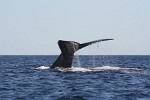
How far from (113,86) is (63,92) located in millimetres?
3305

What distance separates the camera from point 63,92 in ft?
55.7

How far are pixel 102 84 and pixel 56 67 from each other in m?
7.14

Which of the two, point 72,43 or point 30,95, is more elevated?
point 72,43

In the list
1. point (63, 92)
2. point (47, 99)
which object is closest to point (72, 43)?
point (63, 92)

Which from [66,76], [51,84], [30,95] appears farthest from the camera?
[66,76]

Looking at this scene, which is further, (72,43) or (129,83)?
(72,43)

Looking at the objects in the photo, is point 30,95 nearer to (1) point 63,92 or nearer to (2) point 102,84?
(1) point 63,92

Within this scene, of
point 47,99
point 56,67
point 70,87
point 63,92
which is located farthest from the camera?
point 56,67

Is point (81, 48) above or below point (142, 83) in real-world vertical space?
above

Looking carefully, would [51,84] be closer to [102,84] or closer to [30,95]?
[102,84]

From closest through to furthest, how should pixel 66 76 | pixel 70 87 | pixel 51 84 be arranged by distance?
pixel 70 87, pixel 51 84, pixel 66 76

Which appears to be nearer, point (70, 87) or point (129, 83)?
point (70, 87)

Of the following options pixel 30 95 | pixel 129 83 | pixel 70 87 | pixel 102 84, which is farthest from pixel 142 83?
pixel 30 95

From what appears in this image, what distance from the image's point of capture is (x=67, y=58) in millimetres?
25172
